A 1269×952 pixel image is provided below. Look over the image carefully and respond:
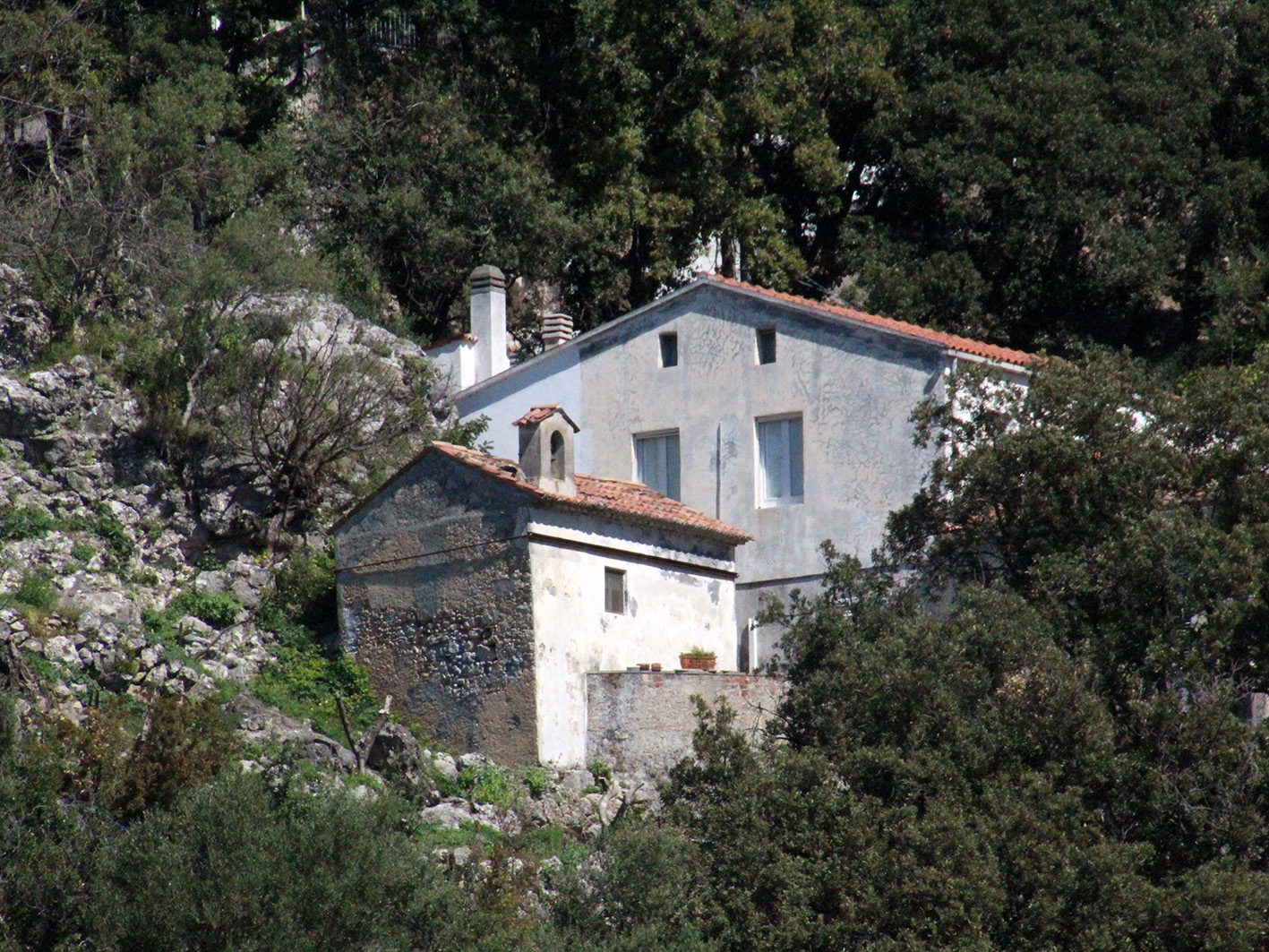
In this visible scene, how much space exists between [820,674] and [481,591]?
19.1 ft

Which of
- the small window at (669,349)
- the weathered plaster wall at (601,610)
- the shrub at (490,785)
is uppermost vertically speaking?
the small window at (669,349)

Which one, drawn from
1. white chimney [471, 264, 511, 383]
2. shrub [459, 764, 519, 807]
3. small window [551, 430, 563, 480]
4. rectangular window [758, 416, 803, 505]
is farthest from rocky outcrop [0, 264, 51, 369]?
rectangular window [758, 416, 803, 505]

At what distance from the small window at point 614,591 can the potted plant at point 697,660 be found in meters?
1.45

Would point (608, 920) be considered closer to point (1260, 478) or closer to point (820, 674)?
point (820, 674)

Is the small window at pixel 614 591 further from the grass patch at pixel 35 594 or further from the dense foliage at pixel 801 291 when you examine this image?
the grass patch at pixel 35 594

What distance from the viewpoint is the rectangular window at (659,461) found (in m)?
33.2

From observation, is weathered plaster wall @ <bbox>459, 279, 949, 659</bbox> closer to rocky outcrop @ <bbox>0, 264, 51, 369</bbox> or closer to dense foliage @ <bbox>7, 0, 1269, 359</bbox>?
dense foliage @ <bbox>7, 0, 1269, 359</bbox>

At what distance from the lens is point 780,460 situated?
32.0 meters

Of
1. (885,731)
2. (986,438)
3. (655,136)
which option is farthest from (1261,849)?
(655,136)

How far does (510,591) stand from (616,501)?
282 cm

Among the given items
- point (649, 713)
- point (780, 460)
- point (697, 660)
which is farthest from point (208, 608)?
point (780, 460)

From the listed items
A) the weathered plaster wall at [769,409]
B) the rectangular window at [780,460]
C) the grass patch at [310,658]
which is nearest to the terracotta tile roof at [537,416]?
the grass patch at [310,658]

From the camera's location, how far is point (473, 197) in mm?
40094

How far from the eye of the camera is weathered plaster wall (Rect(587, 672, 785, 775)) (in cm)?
2612
